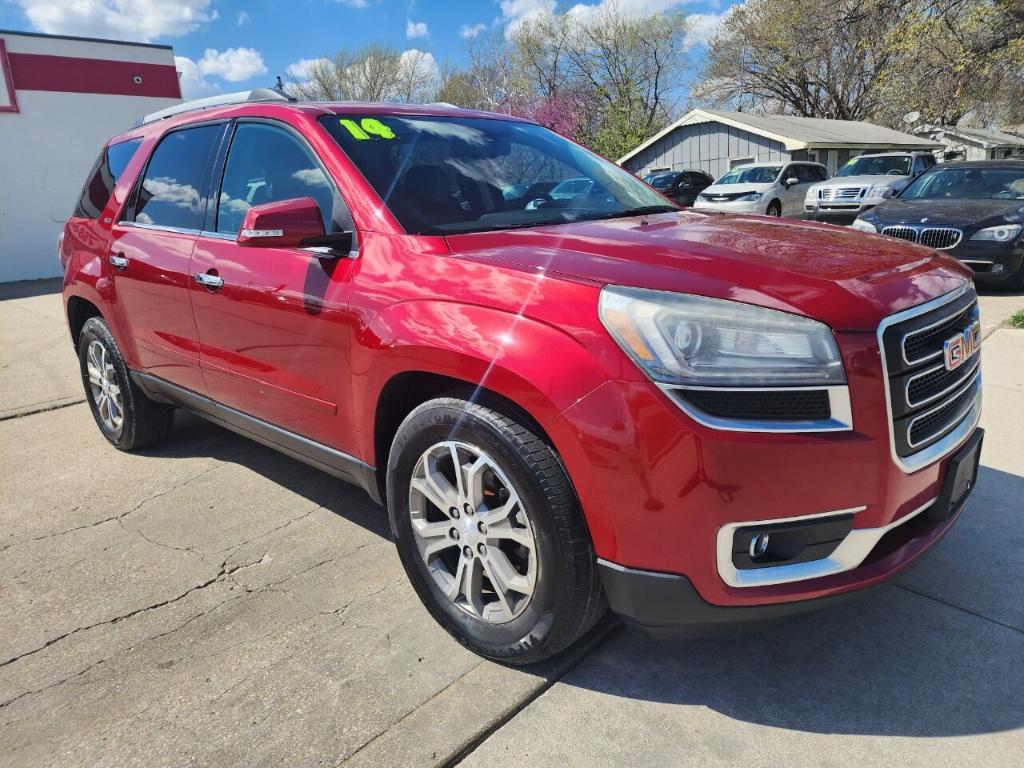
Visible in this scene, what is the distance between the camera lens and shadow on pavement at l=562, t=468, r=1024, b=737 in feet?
6.84

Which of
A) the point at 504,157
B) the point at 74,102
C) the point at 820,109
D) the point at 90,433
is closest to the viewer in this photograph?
the point at 504,157

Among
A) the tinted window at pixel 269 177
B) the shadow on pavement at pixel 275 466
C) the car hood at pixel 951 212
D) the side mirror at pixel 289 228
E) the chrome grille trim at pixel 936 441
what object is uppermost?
the tinted window at pixel 269 177

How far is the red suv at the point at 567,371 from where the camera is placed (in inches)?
71.5

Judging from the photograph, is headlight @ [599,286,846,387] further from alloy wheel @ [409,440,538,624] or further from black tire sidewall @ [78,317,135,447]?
black tire sidewall @ [78,317,135,447]

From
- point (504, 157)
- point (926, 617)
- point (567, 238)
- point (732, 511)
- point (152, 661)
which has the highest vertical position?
point (504, 157)

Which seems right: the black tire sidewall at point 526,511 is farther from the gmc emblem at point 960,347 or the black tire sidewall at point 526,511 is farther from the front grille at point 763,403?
the gmc emblem at point 960,347

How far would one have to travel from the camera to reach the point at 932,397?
6.72ft

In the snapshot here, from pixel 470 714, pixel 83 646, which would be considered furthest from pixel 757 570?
pixel 83 646

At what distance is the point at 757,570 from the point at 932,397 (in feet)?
2.30

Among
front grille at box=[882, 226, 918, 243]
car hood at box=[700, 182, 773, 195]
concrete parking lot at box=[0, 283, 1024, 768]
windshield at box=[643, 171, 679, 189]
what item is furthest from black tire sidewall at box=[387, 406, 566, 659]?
windshield at box=[643, 171, 679, 189]

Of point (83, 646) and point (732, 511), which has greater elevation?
point (732, 511)

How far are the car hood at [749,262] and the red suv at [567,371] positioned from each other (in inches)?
0.4

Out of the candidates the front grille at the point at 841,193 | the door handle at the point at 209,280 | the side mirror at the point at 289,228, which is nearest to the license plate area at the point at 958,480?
the side mirror at the point at 289,228

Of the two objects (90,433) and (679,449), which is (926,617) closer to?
(679,449)
